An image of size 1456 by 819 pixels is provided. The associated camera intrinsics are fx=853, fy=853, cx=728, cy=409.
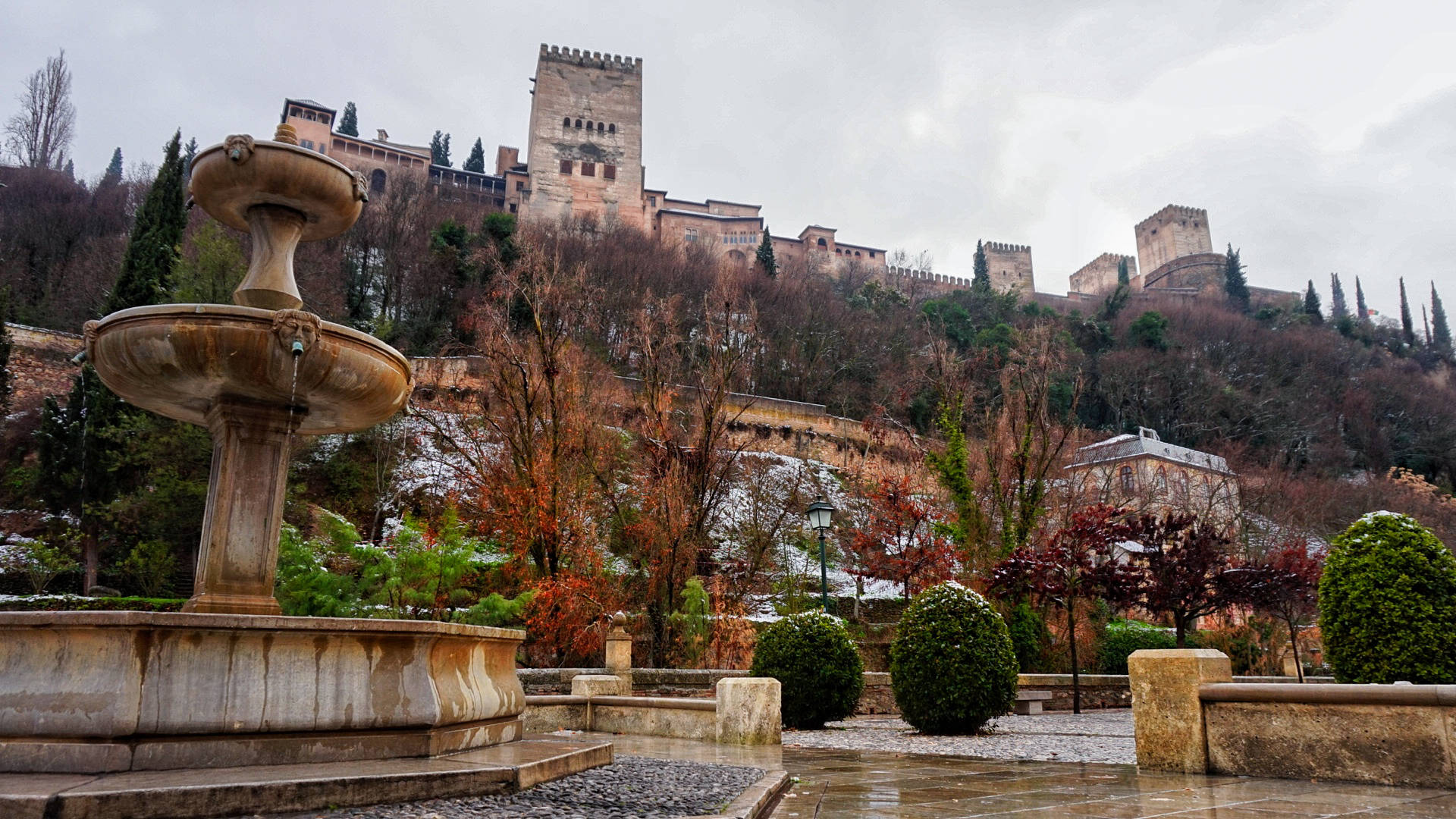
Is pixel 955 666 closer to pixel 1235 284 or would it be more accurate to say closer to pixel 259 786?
pixel 259 786

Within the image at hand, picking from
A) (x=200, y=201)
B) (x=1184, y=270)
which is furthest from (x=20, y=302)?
(x=1184, y=270)

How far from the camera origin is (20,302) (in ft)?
124

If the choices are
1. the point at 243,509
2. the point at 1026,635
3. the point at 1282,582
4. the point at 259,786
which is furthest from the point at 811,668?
the point at 1282,582

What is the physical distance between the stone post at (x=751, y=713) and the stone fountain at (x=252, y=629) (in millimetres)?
3944

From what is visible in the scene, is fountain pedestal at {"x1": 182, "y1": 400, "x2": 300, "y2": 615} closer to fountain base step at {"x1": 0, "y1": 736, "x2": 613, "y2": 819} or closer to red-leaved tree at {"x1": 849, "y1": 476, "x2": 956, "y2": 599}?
fountain base step at {"x1": 0, "y1": 736, "x2": 613, "y2": 819}

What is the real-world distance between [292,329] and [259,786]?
3139 millimetres

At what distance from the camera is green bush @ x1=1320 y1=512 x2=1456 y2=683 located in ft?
27.1

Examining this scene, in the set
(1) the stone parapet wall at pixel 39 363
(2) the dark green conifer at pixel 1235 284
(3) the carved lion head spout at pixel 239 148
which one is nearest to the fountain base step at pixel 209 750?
(3) the carved lion head spout at pixel 239 148

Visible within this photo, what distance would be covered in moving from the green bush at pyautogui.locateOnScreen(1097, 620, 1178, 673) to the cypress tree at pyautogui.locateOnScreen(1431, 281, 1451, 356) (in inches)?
3500

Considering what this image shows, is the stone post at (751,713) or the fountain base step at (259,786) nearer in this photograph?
the fountain base step at (259,786)

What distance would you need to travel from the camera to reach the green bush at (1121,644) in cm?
2380

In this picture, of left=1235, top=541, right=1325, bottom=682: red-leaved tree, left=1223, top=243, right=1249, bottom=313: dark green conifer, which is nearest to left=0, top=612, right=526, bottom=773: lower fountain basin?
left=1235, top=541, right=1325, bottom=682: red-leaved tree

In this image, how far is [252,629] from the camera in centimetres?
475

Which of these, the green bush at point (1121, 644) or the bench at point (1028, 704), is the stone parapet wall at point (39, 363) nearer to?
the bench at point (1028, 704)
